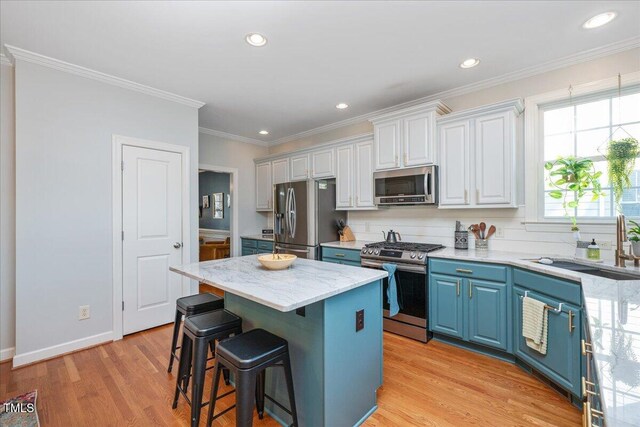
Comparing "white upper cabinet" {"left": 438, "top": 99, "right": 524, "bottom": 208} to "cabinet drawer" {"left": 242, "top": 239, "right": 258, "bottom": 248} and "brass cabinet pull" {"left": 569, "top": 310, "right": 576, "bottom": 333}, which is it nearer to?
"brass cabinet pull" {"left": 569, "top": 310, "right": 576, "bottom": 333}

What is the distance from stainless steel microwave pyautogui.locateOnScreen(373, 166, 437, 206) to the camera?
3.18 m

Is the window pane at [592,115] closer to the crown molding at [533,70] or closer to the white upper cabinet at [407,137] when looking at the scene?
the crown molding at [533,70]

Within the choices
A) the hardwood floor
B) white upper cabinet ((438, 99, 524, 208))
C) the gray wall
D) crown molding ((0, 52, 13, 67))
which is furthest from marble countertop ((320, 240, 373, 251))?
crown molding ((0, 52, 13, 67))

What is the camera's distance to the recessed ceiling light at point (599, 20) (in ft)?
6.76

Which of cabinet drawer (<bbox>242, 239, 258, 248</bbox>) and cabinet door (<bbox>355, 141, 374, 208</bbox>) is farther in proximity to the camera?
cabinet drawer (<bbox>242, 239, 258, 248</bbox>)

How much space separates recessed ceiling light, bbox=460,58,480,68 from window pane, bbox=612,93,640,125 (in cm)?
118

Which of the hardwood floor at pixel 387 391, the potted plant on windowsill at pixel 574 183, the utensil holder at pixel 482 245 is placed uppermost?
the potted plant on windowsill at pixel 574 183

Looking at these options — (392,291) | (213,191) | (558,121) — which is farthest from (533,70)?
(213,191)

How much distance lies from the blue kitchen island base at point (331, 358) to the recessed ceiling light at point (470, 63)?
7.23 feet

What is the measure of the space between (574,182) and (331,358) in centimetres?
263

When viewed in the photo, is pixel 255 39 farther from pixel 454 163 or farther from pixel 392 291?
pixel 392 291

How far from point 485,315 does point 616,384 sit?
2.15 m

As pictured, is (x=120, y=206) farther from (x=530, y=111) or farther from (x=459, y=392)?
(x=530, y=111)

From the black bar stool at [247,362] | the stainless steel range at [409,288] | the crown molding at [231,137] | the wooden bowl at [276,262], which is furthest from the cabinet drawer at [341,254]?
the crown molding at [231,137]
